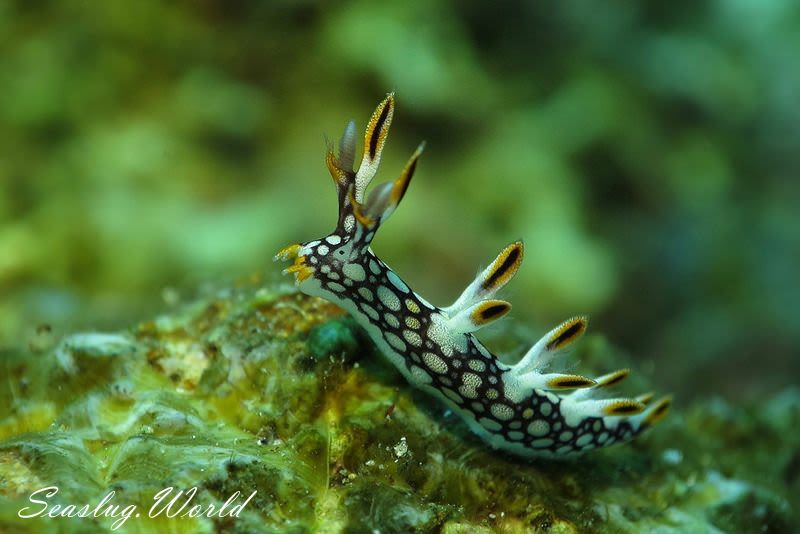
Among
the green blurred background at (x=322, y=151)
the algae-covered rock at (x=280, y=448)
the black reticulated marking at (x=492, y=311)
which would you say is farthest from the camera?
the green blurred background at (x=322, y=151)

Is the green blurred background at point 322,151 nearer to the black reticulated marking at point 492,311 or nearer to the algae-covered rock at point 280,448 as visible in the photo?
the algae-covered rock at point 280,448

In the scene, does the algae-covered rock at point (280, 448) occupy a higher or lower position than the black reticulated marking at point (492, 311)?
lower

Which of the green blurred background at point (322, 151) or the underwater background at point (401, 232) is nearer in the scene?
the underwater background at point (401, 232)

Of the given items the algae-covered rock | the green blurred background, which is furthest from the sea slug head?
the green blurred background

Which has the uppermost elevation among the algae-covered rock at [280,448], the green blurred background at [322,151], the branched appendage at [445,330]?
the green blurred background at [322,151]

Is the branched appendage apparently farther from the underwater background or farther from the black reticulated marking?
the underwater background

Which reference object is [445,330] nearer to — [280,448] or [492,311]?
[492,311]

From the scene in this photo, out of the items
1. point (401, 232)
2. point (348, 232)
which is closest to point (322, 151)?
point (401, 232)

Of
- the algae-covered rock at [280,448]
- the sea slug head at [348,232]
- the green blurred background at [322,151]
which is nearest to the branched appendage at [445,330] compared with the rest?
the sea slug head at [348,232]
